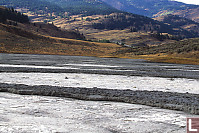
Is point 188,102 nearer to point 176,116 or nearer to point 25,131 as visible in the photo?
point 176,116

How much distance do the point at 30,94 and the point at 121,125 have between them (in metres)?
5.91

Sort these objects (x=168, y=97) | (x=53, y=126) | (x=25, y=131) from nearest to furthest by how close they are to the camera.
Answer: (x=25, y=131)
(x=53, y=126)
(x=168, y=97)

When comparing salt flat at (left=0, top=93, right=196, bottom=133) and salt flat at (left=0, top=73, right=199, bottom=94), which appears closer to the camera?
salt flat at (left=0, top=93, right=196, bottom=133)

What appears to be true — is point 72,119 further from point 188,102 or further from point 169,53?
point 169,53

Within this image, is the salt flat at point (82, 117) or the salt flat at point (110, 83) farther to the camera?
the salt flat at point (110, 83)

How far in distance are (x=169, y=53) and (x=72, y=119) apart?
59.0 m

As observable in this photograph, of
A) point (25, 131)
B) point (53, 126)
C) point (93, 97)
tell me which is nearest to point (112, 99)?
point (93, 97)

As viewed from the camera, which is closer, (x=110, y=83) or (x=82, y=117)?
(x=82, y=117)

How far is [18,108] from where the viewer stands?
8.92 meters

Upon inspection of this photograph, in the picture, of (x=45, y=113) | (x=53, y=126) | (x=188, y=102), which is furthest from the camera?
(x=188, y=102)

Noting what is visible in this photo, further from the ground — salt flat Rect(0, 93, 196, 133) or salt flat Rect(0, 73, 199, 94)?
salt flat Rect(0, 93, 196, 133)

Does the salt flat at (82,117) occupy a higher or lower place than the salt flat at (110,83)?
higher

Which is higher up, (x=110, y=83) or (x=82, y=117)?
(x=82, y=117)

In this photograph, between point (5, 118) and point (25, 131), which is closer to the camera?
point (25, 131)
